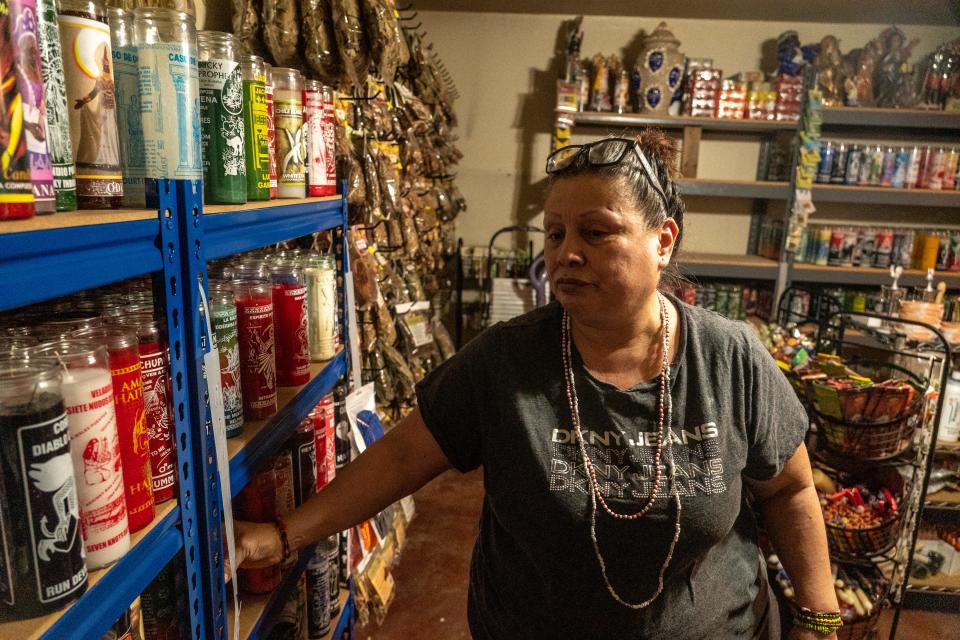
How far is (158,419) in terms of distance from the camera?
0.78 meters

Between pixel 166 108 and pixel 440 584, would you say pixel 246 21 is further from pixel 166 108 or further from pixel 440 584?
pixel 440 584

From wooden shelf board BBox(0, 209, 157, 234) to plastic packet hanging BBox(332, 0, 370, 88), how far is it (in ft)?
3.76

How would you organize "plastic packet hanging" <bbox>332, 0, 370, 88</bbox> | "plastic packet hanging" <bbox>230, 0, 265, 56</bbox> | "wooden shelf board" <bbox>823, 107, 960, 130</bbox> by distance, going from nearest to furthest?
"plastic packet hanging" <bbox>230, 0, 265, 56</bbox>, "plastic packet hanging" <bbox>332, 0, 370, 88</bbox>, "wooden shelf board" <bbox>823, 107, 960, 130</bbox>

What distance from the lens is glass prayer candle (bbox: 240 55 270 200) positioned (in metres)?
1.03

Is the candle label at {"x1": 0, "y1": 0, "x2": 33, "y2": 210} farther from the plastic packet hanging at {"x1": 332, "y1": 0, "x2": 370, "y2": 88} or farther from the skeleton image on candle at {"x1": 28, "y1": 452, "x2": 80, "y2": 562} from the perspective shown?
the plastic packet hanging at {"x1": 332, "y1": 0, "x2": 370, "y2": 88}

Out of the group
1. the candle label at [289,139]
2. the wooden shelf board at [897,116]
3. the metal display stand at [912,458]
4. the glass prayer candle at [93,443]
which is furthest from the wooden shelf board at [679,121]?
the glass prayer candle at [93,443]

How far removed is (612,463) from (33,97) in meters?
0.98

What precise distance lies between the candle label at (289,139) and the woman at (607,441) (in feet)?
1.67

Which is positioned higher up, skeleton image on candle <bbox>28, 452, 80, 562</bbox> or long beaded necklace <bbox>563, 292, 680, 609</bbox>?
skeleton image on candle <bbox>28, 452, 80, 562</bbox>

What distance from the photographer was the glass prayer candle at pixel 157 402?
766mm

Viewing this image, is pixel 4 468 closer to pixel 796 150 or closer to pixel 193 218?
pixel 193 218

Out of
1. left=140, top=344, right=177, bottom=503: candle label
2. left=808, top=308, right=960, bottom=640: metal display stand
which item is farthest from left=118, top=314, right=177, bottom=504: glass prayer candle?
left=808, top=308, right=960, bottom=640: metal display stand

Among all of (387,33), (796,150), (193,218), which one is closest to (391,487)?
(193,218)

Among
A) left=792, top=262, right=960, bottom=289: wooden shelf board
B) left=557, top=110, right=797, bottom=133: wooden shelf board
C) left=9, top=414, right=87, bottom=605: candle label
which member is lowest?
left=792, top=262, right=960, bottom=289: wooden shelf board
